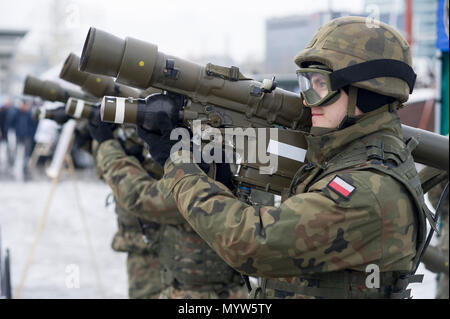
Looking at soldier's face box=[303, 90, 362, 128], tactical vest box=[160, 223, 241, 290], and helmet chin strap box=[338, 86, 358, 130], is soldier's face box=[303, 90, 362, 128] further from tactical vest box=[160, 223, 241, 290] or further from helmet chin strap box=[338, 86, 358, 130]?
tactical vest box=[160, 223, 241, 290]

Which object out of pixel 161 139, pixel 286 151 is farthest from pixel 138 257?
pixel 286 151

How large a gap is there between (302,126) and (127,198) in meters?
1.33

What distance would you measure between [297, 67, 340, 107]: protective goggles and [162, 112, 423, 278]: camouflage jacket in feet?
0.58

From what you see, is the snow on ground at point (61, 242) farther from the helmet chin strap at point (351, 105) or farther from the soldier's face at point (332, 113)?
the helmet chin strap at point (351, 105)

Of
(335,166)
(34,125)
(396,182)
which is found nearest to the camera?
(396,182)

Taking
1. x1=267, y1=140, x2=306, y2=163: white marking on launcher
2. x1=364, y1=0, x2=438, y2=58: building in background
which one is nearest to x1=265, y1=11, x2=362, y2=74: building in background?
x1=364, y1=0, x2=438, y2=58: building in background

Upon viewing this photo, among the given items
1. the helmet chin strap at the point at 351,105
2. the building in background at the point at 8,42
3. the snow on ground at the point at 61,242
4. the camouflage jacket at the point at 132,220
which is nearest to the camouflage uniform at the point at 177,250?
the camouflage jacket at the point at 132,220

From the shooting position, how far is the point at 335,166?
182cm

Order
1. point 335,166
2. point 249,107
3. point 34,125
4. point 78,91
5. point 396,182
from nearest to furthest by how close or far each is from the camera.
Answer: point 396,182 < point 335,166 < point 249,107 < point 78,91 < point 34,125

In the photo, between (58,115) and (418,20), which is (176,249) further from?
(418,20)

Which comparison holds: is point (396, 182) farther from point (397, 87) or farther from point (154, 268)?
point (154, 268)

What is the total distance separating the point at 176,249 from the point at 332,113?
1.63 m

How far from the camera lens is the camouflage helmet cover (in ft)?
5.96
